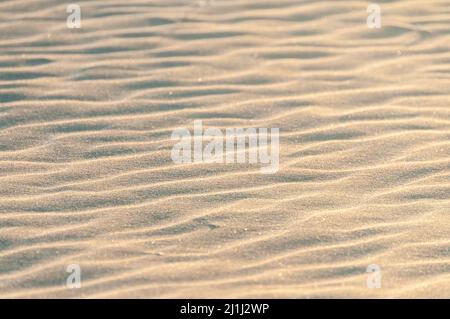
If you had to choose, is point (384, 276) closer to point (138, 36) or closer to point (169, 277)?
point (169, 277)

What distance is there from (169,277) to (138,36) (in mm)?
2652

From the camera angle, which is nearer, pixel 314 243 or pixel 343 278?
pixel 343 278

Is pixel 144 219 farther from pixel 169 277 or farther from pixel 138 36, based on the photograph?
pixel 138 36

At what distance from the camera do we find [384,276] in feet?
10.9

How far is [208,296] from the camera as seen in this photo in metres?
3.19

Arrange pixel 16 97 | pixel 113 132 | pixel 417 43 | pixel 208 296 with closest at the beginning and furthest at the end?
pixel 208 296
pixel 113 132
pixel 16 97
pixel 417 43

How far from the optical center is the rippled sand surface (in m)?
3.36

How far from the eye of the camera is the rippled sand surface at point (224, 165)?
336 cm

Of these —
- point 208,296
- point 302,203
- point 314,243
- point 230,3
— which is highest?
point 230,3

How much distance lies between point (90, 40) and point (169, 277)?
261 centimetres

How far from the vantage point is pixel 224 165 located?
413 centimetres

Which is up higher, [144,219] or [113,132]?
[113,132]

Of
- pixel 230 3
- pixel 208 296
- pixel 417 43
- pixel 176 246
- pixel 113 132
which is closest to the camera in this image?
pixel 208 296

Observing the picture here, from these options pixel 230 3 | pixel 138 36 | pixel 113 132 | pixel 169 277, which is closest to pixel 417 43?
pixel 230 3
